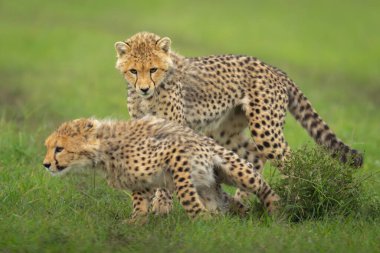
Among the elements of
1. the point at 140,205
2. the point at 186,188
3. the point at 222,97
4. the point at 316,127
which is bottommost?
the point at 140,205

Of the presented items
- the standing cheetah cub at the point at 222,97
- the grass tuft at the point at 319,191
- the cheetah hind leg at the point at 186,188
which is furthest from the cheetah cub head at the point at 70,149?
the grass tuft at the point at 319,191

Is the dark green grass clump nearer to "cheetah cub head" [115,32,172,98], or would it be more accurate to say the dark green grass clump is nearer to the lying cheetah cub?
the lying cheetah cub

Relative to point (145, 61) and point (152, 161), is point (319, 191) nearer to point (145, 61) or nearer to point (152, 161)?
point (152, 161)

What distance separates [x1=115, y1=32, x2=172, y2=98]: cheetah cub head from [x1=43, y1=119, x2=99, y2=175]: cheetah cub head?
0.93 m

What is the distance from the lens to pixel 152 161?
657cm

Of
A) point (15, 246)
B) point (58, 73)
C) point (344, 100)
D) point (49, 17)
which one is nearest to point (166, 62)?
point (15, 246)

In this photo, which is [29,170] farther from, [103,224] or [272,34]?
[272,34]

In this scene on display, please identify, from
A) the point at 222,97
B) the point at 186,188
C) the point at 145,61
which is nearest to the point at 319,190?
the point at 186,188

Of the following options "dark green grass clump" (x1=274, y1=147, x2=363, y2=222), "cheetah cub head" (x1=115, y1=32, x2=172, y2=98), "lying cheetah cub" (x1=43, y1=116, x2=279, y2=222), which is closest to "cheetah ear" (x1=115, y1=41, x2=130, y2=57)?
"cheetah cub head" (x1=115, y1=32, x2=172, y2=98)

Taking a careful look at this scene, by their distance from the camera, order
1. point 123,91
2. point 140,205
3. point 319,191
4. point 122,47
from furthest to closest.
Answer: point 123,91 → point 122,47 → point 319,191 → point 140,205

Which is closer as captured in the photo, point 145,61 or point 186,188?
point 186,188

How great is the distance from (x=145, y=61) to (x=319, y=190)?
6.11 ft

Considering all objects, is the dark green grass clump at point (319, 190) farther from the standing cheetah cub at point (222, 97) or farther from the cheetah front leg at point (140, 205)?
the cheetah front leg at point (140, 205)

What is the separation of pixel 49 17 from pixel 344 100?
10.0 metres
